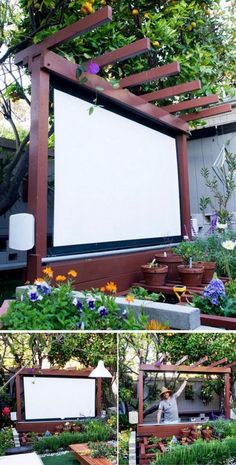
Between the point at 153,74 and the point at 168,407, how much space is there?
3467 millimetres

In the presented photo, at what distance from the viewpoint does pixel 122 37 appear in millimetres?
4391

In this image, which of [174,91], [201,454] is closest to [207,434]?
[201,454]

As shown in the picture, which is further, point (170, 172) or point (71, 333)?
point (170, 172)

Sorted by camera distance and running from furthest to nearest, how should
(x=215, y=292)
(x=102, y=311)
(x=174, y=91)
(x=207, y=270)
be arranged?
(x=174, y=91) → (x=207, y=270) → (x=215, y=292) → (x=102, y=311)

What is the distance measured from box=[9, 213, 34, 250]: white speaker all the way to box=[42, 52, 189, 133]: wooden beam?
129 centimetres

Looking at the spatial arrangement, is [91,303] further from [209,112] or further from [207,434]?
[209,112]

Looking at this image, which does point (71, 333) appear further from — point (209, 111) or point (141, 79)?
point (209, 111)

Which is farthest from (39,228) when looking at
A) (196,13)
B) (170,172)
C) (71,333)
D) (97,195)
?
(196,13)

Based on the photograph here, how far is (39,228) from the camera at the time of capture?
3365mm

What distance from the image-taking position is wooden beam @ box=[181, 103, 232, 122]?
18.0 feet

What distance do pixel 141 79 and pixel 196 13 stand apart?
1.96 metres

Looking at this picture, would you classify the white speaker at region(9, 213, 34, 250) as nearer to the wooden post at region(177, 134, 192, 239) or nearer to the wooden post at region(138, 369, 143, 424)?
the wooden post at region(138, 369, 143, 424)

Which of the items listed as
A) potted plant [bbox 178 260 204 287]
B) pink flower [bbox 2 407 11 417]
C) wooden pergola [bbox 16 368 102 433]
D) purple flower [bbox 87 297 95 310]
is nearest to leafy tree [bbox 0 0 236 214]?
potted plant [bbox 178 260 204 287]

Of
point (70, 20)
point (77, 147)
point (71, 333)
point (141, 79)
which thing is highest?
point (70, 20)
